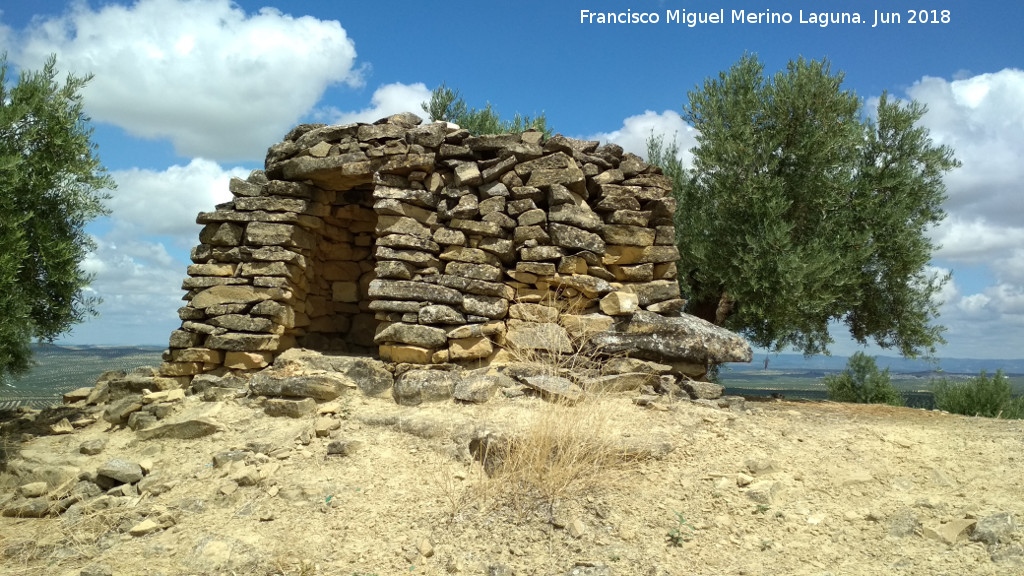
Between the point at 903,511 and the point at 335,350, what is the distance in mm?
5957

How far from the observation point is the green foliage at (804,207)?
31.6ft

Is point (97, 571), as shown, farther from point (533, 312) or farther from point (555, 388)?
point (533, 312)

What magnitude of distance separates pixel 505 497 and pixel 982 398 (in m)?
9.89

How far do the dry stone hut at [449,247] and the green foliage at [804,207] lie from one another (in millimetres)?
3331

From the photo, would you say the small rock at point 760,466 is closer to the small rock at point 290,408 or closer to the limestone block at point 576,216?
the limestone block at point 576,216

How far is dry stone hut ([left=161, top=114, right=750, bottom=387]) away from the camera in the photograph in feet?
21.3

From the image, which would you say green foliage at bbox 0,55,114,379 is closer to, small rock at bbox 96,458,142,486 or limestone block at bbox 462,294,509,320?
small rock at bbox 96,458,142,486

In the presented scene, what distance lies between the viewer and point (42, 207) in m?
6.64

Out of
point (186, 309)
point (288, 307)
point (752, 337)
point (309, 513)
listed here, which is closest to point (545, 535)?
point (309, 513)

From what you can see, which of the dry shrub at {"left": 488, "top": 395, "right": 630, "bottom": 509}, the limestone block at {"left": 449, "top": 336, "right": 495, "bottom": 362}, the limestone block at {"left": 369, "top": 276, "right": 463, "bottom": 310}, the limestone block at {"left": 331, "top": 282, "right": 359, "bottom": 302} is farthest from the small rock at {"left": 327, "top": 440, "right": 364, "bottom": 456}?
the limestone block at {"left": 331, "top": 282, "right": 359, "bottom": 302}

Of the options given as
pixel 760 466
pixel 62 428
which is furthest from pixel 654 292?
pixel 62 428

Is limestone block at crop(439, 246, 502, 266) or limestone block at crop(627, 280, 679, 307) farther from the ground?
limestone block at crop(439, 246, 502, 266)

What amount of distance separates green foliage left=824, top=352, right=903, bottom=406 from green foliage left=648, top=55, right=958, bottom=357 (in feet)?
6.17

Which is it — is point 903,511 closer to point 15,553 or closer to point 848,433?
point 848,433
